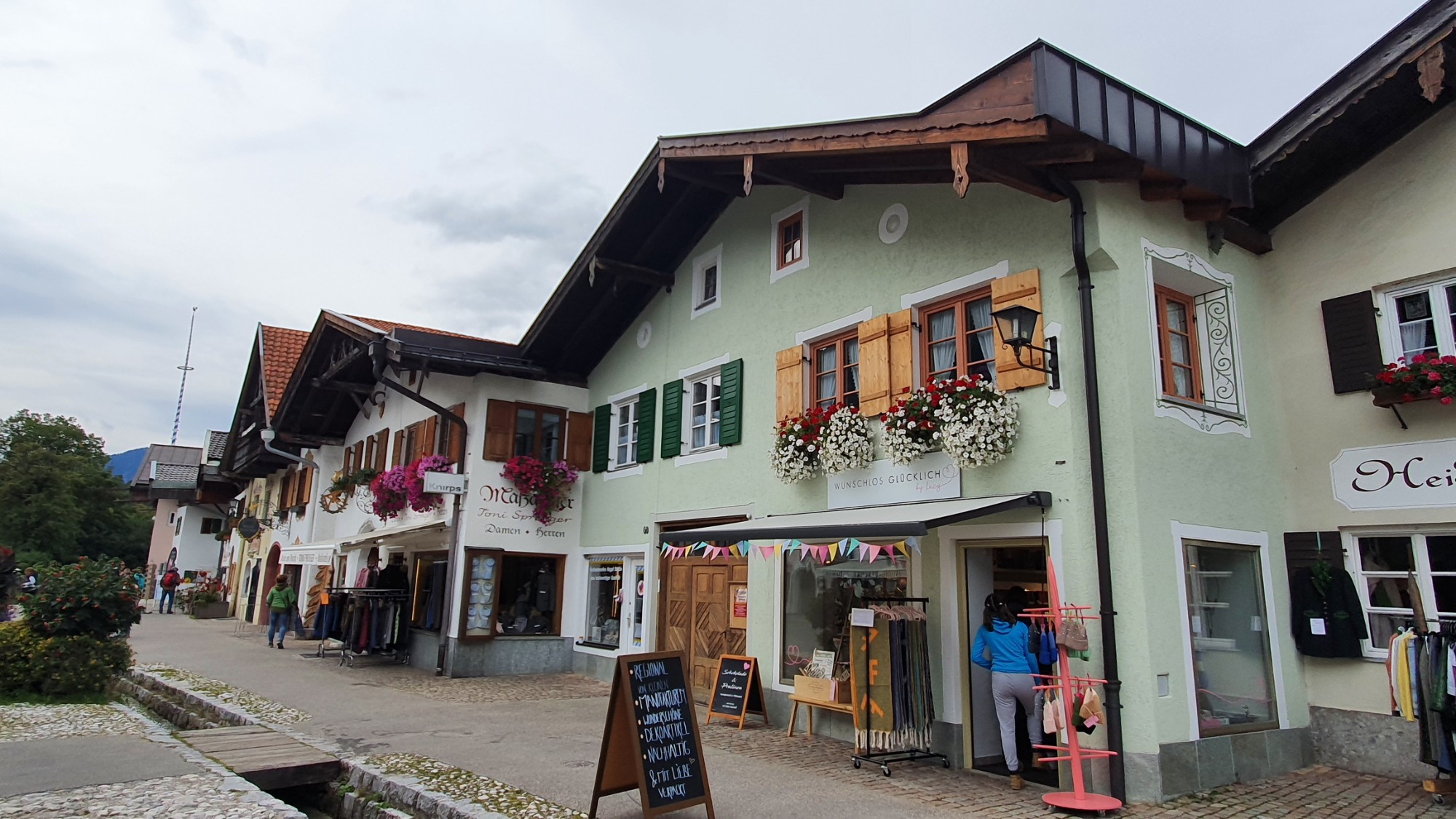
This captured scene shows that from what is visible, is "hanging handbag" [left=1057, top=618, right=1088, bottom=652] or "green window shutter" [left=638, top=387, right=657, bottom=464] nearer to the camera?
"hanging handbag" [left=1057, top=618, right=1088, bottom=652]

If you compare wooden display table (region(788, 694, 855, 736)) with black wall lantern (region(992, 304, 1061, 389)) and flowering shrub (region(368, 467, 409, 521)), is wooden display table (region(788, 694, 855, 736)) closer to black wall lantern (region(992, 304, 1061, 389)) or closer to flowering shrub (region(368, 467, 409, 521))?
black wall lantern (region(992, 304, 1061, 389))

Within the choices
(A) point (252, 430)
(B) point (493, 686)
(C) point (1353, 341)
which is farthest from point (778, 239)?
(A) point (252, 430)

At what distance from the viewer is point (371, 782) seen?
6.37 meters

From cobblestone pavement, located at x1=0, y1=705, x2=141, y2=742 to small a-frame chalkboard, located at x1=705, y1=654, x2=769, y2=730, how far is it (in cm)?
519

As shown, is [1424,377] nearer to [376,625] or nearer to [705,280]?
[705,280]

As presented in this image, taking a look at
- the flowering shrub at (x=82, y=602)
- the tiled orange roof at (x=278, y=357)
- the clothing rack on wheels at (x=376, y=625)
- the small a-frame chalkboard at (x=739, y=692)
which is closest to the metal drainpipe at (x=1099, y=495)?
the small a-frame chalkboard at (x=739, y=692)

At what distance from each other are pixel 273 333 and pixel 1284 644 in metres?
21.4

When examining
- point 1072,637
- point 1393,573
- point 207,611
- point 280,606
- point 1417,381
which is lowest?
point 207,611

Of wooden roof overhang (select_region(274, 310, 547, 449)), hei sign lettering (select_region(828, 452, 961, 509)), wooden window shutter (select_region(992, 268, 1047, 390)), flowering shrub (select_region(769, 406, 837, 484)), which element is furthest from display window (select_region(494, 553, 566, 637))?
wooden window shutter (select_region(992, 268, 1047, 390))

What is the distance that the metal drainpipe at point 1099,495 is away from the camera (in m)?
6.27

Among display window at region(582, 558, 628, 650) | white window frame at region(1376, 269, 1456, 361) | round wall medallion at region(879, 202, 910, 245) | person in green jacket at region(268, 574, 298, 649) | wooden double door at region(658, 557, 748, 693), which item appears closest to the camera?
white window frame at region(1376, 269, 1456, 361)

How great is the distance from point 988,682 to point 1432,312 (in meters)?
4.63

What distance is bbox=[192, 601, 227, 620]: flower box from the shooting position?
26578 millimetres

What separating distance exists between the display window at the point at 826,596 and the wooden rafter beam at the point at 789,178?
3.71 metres
